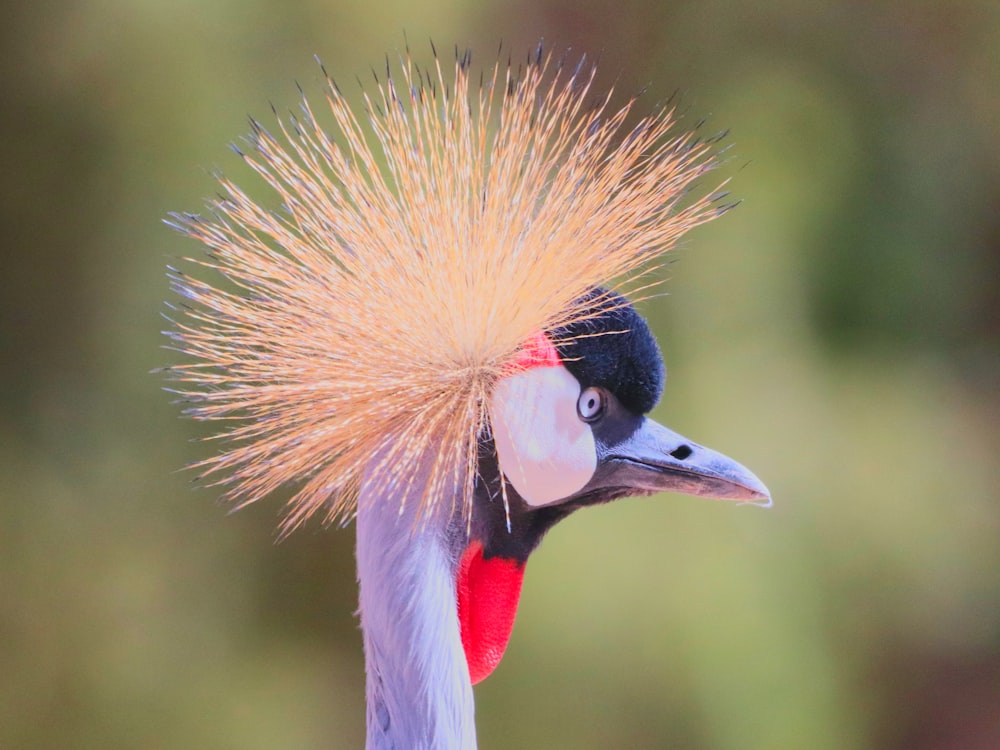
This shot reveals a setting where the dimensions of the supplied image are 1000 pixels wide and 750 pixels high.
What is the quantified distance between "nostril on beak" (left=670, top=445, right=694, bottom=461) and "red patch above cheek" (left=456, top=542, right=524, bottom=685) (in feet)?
0.48

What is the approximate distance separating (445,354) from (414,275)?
0.06m

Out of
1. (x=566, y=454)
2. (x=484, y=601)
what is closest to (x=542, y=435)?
(x=566, y=454)

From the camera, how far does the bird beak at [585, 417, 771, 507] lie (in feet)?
2.56

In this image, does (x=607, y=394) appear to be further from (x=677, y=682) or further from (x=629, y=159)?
(x=677, y=682)

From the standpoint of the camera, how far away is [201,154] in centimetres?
172

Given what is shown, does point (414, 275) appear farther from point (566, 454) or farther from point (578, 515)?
point (578, 515)

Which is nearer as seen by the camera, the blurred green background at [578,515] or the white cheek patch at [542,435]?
the white cheek patch at [542,435]

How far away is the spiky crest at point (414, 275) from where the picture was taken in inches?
28.0

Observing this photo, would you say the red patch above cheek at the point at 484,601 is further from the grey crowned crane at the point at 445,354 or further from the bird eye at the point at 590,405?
the bird eye at the point at 590,405

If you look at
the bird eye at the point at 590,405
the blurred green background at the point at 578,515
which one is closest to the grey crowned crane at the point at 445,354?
the bird eye at the point at 590,405

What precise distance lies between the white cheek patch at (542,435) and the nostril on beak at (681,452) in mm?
64

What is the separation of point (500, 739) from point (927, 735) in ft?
3.10

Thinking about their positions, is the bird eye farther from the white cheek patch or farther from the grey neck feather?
the grey neck feather

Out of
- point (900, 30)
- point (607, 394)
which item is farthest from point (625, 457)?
point (900, 30)
